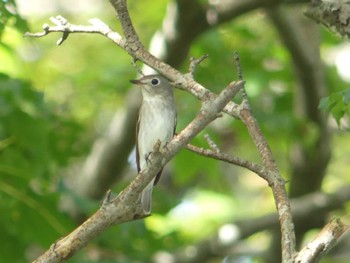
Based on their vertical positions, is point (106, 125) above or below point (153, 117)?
above

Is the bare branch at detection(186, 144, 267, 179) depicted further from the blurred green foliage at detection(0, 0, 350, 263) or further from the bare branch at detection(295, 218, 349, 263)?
the blurred green foliage at detection(0, 0, 350, 263)

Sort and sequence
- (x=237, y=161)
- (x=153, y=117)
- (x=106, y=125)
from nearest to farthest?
1. (x=237, y=161)
2. (x=153, y=117)
3. (x=106, y=125)

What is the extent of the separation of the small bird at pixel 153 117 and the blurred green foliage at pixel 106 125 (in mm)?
582

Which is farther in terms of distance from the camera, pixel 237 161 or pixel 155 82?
pixel 155 82

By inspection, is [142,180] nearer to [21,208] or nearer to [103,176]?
[21,208]

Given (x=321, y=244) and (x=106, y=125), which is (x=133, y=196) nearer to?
(x=321, y=244)

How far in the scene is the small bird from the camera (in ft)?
18.5

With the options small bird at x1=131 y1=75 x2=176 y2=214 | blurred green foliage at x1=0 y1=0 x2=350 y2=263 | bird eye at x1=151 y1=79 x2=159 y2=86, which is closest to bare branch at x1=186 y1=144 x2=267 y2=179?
blurred green foliage at x1=0 y1=0 x2=350 y2=263

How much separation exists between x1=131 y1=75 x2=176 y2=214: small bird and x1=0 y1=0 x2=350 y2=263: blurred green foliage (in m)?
0.58

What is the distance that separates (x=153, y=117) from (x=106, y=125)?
556 centimetres

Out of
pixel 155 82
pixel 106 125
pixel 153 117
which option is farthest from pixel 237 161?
pixel 106 125

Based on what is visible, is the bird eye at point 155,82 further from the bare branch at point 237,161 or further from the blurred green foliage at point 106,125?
the bare branch at point 237,161

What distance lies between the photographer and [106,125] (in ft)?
37.0

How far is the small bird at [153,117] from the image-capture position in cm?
564
